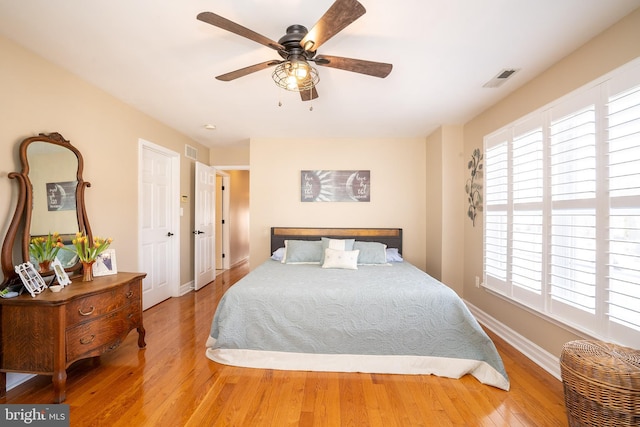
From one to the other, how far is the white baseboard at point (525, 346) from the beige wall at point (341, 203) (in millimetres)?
1317

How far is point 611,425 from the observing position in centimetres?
128

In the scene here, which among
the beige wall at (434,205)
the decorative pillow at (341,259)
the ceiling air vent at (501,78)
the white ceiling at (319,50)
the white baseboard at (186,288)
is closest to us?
the white ceiling at (319,50)

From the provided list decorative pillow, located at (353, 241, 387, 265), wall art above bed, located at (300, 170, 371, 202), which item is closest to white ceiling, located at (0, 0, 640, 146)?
wall art above bed, located at (300, 170, 371, 202)

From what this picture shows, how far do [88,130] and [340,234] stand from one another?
3.21m

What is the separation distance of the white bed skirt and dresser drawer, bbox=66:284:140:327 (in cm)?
94

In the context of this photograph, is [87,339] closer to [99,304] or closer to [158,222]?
[99,304]

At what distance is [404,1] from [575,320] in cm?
247

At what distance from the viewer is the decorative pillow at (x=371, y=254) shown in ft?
11.3

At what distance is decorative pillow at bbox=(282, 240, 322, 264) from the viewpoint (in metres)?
3.53

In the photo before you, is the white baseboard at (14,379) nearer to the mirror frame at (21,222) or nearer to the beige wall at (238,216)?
the mirror frame at (21,222)

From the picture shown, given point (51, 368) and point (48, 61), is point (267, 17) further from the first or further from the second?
point (51, 368)

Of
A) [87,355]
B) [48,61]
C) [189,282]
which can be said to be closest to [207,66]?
[48,61]

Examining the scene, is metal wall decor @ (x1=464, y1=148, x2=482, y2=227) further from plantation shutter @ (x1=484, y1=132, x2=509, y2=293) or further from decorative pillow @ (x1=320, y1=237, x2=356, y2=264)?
decorative pillow @ (x1=320, y1=237, x2=356, y2=264)

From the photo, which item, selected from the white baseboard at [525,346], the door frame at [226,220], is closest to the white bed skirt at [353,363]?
the white baseboard at [525,346]
